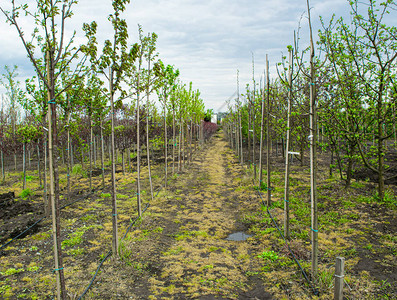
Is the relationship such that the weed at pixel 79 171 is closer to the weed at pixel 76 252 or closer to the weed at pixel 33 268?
the weed at pixel 76 252

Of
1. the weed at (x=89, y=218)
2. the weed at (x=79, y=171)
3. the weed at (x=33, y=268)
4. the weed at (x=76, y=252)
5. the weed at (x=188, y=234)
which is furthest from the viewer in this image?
the weed at (x=79, y=171)

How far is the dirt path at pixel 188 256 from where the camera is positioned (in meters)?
4.52

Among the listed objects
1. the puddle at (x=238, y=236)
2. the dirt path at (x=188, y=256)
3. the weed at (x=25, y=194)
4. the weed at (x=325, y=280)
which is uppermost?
the weed at (x=25, y=194)

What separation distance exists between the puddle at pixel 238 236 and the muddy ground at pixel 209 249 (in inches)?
4.3

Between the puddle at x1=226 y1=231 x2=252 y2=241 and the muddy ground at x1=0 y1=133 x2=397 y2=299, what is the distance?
0.11 m

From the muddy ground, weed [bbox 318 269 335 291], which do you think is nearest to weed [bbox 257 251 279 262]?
the muddy ground

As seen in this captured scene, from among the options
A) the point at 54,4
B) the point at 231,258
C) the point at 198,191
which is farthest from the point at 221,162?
the point at 54,4

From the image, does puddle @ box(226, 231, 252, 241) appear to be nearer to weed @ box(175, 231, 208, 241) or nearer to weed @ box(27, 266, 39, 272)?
weed @ box(175, 231, 208, 241)

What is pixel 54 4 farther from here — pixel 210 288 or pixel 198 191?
pixel 198 191

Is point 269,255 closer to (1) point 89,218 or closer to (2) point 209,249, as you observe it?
(2) point 209,249

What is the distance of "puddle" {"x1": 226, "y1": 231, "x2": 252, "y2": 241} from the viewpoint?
22.8 ft

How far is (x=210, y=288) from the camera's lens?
14.8ft

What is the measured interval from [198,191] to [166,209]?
9.23 ft

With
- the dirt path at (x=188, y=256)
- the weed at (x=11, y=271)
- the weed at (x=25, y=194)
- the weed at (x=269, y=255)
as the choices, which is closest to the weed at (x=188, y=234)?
the dirt path at (x=188, y=256)
